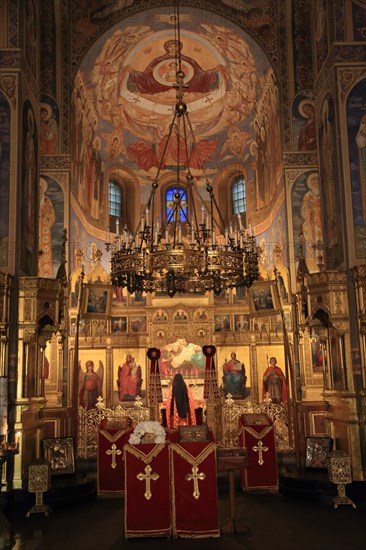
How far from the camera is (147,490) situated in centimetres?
824

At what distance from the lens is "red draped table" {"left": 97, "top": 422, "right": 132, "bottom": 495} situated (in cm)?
1109

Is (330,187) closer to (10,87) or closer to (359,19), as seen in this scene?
(359,19)

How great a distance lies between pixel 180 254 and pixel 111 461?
4.61 metres

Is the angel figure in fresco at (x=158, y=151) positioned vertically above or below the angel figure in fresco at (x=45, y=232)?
above

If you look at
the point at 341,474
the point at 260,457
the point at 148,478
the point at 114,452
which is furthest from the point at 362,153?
the point at 114,452

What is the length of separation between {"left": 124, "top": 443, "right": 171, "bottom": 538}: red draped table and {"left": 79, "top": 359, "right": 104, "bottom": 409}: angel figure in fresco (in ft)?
26.7

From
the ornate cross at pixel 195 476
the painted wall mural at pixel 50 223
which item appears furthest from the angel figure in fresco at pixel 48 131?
the ornate cross at pixel 195 476

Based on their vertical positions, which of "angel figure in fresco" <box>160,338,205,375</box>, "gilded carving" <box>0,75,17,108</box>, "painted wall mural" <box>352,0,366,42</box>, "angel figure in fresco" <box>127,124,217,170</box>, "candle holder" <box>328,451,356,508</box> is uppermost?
"angel figure in fresco" <box>127,124,217,170</box>

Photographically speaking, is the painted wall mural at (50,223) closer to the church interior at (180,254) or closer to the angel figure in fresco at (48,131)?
the church interior at (180,254)

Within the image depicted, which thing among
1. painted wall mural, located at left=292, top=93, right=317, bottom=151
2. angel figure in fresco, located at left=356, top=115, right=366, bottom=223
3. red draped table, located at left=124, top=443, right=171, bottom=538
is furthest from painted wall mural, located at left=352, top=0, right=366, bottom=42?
red draped table, located at left=124, top=443, right=171, bottom=538

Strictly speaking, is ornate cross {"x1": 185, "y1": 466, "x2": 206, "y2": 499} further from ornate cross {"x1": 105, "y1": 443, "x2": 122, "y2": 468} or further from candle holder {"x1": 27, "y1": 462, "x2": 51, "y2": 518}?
ornate cross {"x1": 105, "y1": 443, "x2": 122, "y2": 468}

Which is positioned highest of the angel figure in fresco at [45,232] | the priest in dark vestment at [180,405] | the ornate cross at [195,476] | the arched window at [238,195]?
the arched window at [238,195]

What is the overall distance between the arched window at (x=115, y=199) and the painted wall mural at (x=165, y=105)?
22.4 inches

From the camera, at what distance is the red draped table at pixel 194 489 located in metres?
8.18
